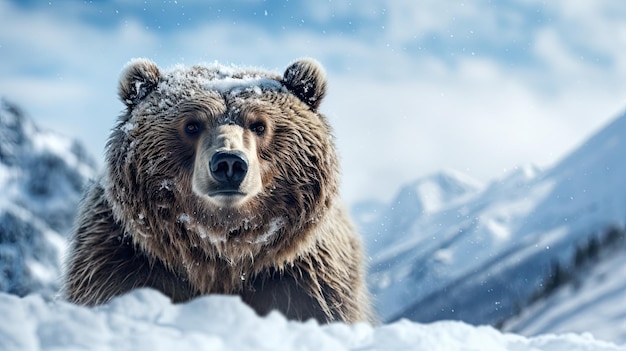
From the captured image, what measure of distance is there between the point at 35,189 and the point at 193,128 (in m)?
78.3

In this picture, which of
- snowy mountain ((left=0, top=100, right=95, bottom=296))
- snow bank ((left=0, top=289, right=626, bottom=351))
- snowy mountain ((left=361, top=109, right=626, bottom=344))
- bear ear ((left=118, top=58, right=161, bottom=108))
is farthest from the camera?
snowy mountain ((left=361, top=109, right=626, bottom=344))

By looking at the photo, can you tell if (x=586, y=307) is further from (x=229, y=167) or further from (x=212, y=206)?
(x=229, y=167)

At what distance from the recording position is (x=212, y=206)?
207 inches

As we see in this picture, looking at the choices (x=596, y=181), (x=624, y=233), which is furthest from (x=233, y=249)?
(x=596, y=181)

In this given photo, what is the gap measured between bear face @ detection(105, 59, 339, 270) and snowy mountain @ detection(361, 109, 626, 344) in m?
52.0

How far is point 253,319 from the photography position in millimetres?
3898

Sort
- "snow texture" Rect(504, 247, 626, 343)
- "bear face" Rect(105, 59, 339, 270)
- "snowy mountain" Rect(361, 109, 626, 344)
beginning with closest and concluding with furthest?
"bear face" Rect(105, 59, 339, 270)
"snow texture" Rect(504, 247, 626, 343)
"snowy mountain" Rect(361, 109, 626, 344)

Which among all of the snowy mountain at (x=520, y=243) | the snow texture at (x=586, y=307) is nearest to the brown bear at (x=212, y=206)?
the snow texture at (x=586, y=307)

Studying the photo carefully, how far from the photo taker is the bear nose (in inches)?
189

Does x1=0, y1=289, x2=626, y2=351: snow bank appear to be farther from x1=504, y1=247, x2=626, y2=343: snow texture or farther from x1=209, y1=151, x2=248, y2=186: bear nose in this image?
x1=504, y1=247, x2=626, y2=343: snow texture

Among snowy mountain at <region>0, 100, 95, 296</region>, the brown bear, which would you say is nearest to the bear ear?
the brown bear

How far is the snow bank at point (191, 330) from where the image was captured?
3.31m

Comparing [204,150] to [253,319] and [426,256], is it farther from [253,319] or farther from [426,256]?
[426,256]

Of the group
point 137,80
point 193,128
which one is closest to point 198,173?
point 193,128
